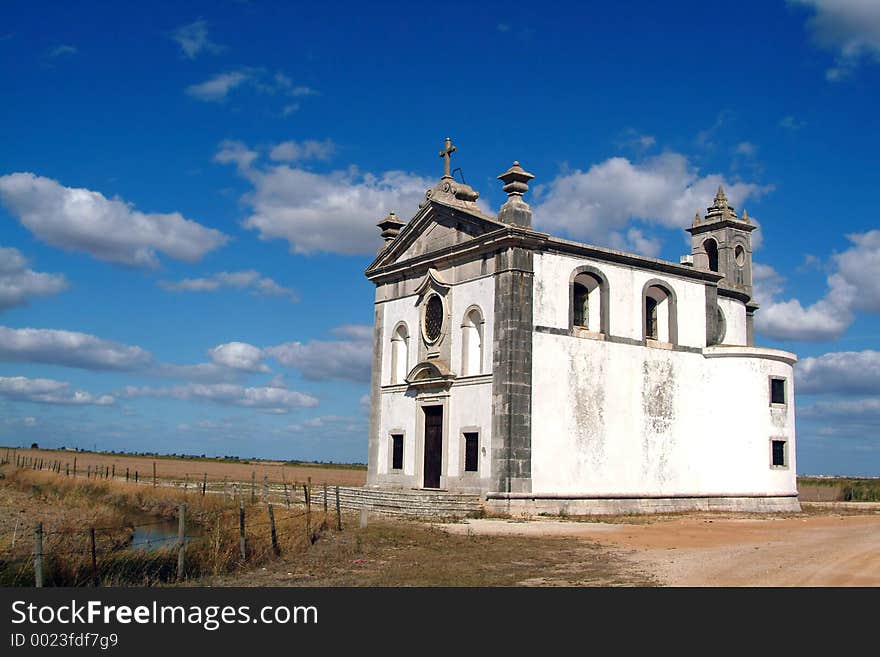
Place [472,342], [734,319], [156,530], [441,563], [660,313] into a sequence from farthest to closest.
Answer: [734,319] < [660,313] < [472,342] < [156,530] < [441,563]

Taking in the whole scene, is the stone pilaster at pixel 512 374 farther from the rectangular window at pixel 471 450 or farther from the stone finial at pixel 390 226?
the stone finial at pixel 390 226

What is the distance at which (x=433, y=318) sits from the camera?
33281mm

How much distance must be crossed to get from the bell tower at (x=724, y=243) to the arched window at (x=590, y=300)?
29.4 feet

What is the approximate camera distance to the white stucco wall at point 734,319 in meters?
37.2

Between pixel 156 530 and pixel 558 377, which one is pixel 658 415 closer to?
pixel 558 377

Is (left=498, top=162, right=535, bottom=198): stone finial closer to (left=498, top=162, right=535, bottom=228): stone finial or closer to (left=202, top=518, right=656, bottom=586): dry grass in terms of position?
(left=498, top=162, right=535, bottom=228): stone finial

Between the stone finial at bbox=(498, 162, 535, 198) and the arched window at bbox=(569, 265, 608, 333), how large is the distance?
141 inches

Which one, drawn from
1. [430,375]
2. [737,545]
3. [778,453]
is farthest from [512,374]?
[778,453]

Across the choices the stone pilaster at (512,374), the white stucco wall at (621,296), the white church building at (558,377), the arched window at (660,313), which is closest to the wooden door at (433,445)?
the white church building at (558,377)

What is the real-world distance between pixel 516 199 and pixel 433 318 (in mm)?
6005

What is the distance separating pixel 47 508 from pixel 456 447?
14.8 metres
